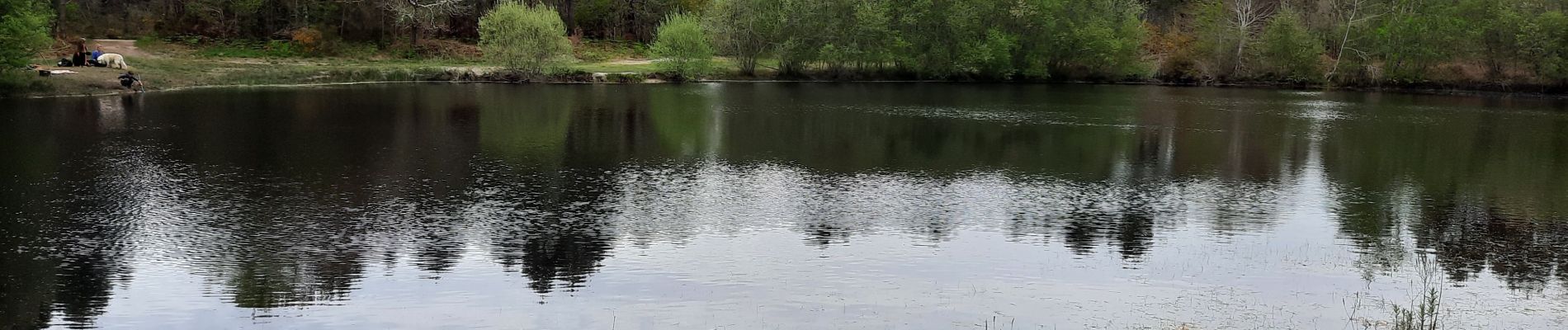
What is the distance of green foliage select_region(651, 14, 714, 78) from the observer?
66750 mm

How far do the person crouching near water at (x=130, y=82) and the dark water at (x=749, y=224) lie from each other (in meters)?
6.28

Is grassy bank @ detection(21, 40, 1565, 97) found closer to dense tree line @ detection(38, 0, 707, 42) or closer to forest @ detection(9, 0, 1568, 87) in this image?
forest @ detection(9, 0, 1568, 87)

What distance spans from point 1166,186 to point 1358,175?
20.6 ft

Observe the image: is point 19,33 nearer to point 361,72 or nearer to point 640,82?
point 361,72

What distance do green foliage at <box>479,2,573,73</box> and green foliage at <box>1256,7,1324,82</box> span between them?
45.8m

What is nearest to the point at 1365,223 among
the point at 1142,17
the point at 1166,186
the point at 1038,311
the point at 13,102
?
the point at 1166,186

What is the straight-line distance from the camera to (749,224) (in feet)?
70.0

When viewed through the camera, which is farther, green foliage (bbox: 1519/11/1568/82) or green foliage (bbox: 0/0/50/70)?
green foliage (bbox: 1519/11/1568/82)

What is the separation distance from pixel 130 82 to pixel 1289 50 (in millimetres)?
66273

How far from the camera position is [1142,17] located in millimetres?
95500

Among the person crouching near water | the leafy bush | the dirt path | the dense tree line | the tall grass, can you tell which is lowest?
the tall grass

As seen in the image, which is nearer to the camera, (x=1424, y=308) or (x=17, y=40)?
(x=1424, y=308)

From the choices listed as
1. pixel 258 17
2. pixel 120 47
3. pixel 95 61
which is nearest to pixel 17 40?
pixel 95 61

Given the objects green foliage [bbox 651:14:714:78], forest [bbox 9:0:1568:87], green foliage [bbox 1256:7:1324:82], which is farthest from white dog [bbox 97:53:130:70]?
green foliage [bbox 1256:7:1324:82]
